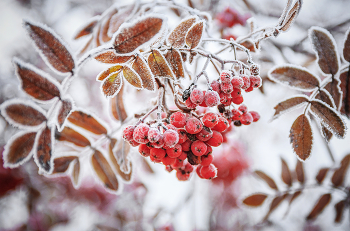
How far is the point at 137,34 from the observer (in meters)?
0.54

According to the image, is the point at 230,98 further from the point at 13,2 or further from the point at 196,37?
the point at 13,2

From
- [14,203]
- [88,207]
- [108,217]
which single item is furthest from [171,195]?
[14,203]

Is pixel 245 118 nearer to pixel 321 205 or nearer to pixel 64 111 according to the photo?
pixel 64 111

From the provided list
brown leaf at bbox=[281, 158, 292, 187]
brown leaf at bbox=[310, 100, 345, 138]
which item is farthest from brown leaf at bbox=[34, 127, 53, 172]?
brown leaf at bbox=[281, 158, 292, 187]

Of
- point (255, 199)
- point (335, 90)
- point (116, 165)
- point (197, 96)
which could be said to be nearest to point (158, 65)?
point (197, 96)

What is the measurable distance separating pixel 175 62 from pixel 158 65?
0.08 metres

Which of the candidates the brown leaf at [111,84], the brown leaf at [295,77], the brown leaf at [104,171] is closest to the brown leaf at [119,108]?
the brown leaf at [104,171]

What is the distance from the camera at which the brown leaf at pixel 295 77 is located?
81cm

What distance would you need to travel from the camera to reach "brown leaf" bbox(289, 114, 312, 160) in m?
0.75

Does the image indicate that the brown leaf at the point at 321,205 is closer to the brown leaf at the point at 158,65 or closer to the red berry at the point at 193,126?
the red berry at the point at 193,126

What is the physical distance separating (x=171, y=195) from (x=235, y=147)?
1.24 m

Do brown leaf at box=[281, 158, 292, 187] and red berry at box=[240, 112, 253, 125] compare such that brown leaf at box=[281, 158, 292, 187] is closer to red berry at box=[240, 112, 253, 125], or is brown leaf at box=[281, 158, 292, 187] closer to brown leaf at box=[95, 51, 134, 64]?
red berry at box=[240, 112, 253, 125]

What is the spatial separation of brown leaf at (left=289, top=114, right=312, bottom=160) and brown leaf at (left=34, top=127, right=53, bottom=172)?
825mm

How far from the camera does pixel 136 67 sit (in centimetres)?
64
